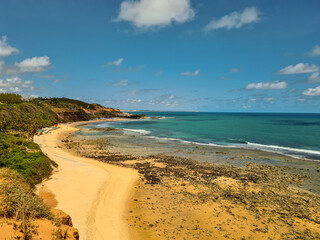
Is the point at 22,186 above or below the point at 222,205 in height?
above

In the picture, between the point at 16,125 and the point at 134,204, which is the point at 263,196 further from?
the point at 16,125

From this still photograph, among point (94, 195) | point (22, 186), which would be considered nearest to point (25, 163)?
point (94, 195)

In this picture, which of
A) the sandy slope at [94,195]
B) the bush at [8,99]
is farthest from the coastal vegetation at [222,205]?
the bush at [8,99]

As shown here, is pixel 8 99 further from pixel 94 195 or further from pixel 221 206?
pixel 221 206

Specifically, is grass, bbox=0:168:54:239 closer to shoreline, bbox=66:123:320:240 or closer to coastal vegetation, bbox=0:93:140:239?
coastal vegetation, bbox=0:93:140:239

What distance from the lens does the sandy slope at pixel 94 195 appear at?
1337 cm

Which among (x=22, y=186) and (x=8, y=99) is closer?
(x=22, y=186)

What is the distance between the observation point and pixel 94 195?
717 inches

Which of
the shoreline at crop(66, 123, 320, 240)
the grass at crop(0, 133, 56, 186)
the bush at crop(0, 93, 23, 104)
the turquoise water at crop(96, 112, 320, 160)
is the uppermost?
the bush at crop(0, 93, 23, 104)

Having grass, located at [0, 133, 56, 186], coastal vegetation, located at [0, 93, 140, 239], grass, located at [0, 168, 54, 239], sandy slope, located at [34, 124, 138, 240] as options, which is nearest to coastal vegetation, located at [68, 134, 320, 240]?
sandy slope, located at [34, 124, 138, 240]

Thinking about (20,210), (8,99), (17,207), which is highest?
(8,99)

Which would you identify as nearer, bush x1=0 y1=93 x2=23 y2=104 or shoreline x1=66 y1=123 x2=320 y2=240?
shoreline x1=66 y1=123 x2=320 y2=240

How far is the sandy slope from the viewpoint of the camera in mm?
13367

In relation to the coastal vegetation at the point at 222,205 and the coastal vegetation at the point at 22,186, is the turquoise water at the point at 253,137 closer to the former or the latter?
the coastal vegetation at the point at 222,205
